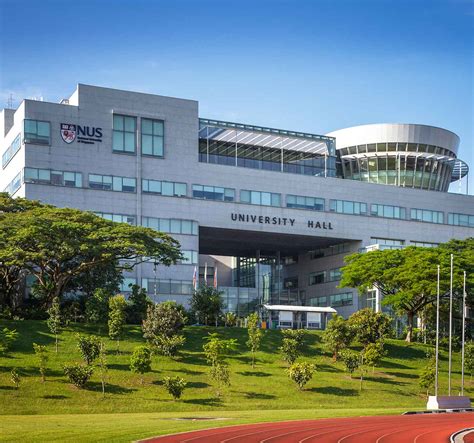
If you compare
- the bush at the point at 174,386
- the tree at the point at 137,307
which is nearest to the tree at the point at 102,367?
the bush at the point at 174,386

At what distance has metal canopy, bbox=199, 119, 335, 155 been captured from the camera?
378 feet

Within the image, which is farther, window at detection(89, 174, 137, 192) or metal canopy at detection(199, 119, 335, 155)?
metal canopy at detection(199, 119, 335, 155)

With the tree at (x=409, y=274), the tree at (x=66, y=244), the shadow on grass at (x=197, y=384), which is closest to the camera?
the shadow on grass at (x=197, y=384)

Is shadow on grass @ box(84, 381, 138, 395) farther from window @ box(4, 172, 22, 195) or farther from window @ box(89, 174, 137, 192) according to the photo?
window @ box(4, 172, 22, 195)

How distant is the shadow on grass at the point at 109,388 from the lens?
216 ft

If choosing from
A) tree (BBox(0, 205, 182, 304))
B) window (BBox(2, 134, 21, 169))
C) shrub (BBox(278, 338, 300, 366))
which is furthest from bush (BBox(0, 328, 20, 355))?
window (BBox(2, 134, 21, 169))

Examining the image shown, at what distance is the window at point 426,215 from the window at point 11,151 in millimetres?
56092

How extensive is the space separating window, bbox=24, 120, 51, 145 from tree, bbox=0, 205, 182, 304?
39.6 ft

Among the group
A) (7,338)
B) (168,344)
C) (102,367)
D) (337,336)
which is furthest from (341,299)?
(102,367)

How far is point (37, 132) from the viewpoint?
102375 millimetres

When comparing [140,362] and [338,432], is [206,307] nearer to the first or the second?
[140,362]

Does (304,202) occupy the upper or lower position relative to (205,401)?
upper

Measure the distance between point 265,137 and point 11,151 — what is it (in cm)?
3362

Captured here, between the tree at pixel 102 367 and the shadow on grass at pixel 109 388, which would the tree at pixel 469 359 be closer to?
the shadow on grass at pixel 109 388
